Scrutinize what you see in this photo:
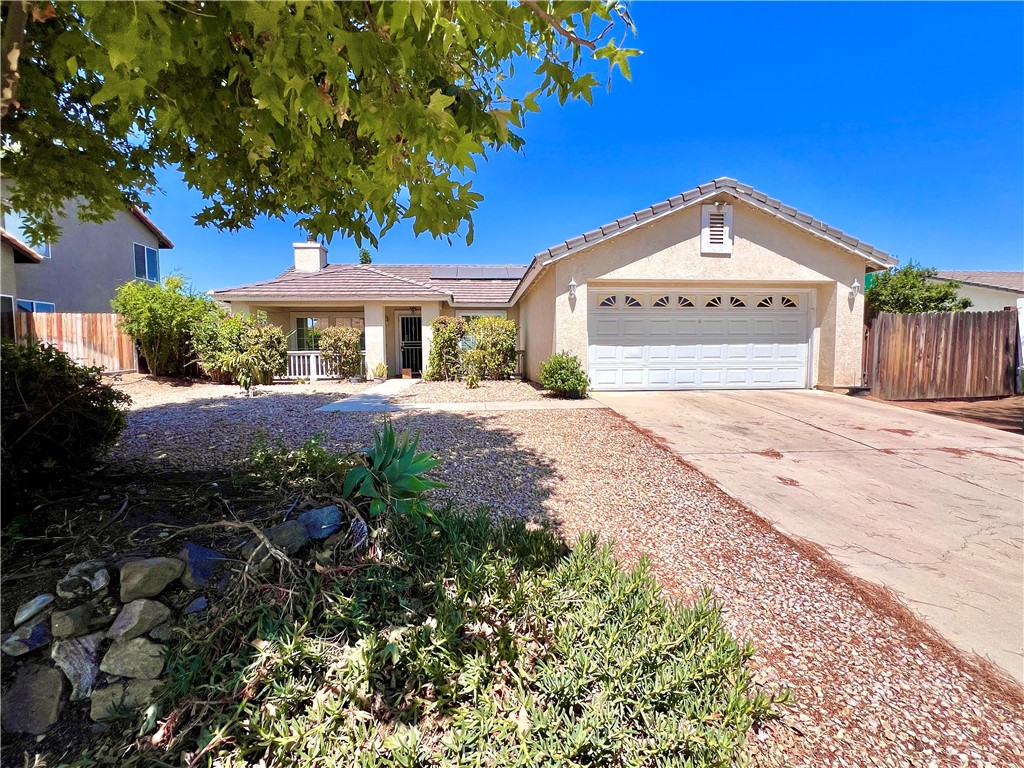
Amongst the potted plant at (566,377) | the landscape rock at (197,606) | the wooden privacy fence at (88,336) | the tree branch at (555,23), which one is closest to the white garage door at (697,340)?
the potted plant at (566,377)

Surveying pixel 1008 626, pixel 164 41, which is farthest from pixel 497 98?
pixel 1008 626

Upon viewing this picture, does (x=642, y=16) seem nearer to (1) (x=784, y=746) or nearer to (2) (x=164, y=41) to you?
(2) (x=164, y=41)

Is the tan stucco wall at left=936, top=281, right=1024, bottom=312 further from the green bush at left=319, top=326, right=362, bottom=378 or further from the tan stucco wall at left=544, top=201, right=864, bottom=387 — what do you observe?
the green bush at left=319, top=326, right=362, bottom=378

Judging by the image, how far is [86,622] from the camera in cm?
192

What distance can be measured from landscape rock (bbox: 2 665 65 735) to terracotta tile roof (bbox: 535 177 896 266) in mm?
9598

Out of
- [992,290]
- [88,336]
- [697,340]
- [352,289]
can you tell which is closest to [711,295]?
[697,340]

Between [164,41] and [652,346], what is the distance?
10.4m

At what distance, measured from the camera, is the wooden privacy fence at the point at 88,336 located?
12.6m

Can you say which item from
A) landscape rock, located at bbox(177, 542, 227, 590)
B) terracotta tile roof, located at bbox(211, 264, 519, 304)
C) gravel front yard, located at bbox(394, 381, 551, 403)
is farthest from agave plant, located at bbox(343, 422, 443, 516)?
terracotta tile roof, located at bbox(211, 264, 519, 304)

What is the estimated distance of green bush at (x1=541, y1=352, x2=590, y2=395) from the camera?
9.67 metres

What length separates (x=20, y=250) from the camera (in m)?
13.3

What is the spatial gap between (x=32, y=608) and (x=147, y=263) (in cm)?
2540

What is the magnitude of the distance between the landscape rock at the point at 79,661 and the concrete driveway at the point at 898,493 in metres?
4.30

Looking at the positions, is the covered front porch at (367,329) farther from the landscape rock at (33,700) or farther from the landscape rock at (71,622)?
the landscape rock at (33,700)
